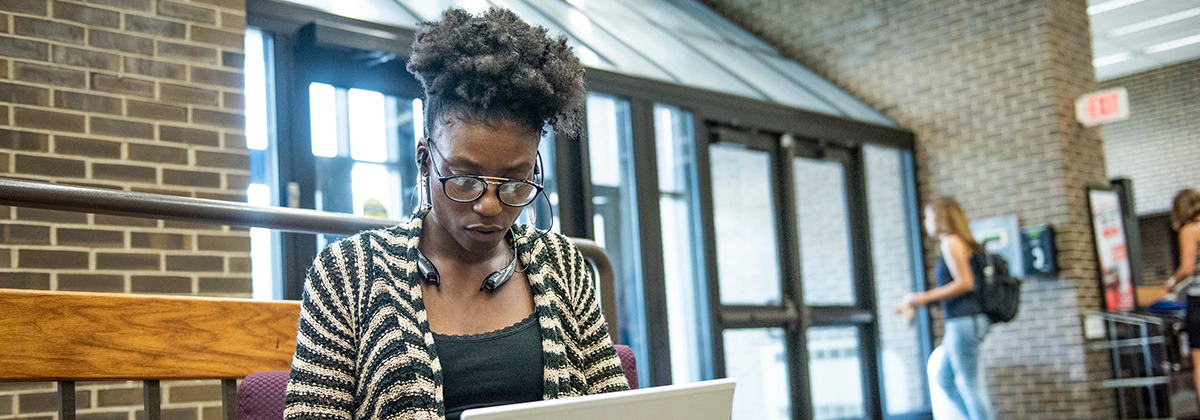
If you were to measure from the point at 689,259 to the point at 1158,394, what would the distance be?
13.3ft

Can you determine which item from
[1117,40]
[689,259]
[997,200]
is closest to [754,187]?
[689,259]

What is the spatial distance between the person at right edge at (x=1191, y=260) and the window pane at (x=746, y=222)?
255 centimetres

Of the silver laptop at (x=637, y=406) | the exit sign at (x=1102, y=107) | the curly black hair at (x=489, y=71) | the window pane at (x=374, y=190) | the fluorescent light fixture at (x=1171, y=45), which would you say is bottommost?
the silver laptop at (x=637, y=406)

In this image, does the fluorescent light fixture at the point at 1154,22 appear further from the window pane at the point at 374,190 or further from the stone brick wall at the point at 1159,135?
the window pane at the point at 374,190

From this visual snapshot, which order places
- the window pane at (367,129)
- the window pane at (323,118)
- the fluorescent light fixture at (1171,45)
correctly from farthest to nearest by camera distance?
1. the fluorescent light fixture at (1171,45)
2. the window pane at (367,129)
3. the window pane at (323,118)

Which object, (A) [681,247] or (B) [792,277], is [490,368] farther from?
(B) [792,277]

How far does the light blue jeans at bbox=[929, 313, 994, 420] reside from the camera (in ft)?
17.4

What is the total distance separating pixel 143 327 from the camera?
177 cm

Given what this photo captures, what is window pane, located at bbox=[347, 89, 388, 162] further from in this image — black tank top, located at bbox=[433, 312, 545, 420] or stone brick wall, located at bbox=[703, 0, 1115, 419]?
stone brick wall, located at bbox=[703, 0, 1115, 419]

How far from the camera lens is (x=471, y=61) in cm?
153

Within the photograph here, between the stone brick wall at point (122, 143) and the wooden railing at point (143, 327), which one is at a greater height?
the stone brick wall at point (122, 143)

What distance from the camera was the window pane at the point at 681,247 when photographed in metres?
6.44

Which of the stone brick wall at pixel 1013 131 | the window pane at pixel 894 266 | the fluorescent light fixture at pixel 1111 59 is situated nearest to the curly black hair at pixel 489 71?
the window pane at pixel 894 266

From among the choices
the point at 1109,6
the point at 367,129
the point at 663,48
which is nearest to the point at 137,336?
the point at 367,129
